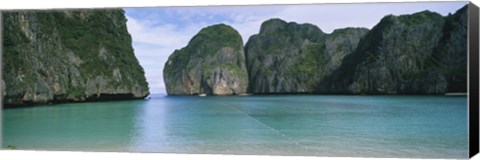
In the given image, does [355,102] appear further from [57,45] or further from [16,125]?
[57,45]

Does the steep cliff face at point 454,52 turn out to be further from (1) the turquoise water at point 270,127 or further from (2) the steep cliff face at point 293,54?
(2) the steep cliff face at point 293,54

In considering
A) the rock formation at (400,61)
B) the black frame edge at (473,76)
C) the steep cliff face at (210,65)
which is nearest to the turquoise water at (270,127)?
the black frame edge at (473,76)

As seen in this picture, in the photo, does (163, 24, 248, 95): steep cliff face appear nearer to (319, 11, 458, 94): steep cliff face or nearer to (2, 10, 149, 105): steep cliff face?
(2, 10, 149, 105): steep cliff face

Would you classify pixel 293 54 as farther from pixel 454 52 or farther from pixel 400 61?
pixel 454 52

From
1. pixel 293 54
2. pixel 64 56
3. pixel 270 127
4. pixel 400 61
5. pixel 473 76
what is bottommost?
pixel 270 127

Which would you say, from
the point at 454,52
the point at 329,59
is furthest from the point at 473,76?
the point at 329,59

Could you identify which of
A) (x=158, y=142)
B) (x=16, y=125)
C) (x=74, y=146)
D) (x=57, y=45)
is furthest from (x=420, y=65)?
(x=57, y=45)
